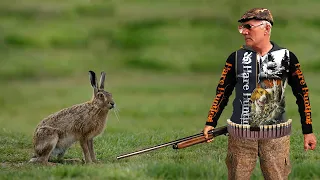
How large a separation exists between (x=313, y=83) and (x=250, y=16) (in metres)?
13.4

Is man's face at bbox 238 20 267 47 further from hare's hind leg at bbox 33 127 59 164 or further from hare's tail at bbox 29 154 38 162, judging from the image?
hare's tail at bbox 29 154 38 162

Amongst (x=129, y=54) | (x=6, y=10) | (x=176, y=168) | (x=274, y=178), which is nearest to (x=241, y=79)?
(x=274, y=178)

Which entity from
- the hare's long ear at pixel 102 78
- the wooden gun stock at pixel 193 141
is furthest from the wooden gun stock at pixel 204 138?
the hare's long ear at pixel 102 78

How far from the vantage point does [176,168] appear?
372 inches

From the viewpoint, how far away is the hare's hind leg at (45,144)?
11172 millimetres

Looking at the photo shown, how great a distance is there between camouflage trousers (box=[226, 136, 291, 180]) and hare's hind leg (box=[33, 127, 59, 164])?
411 centimetres

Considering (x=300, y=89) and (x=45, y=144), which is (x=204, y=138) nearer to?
(x=300, y=89)

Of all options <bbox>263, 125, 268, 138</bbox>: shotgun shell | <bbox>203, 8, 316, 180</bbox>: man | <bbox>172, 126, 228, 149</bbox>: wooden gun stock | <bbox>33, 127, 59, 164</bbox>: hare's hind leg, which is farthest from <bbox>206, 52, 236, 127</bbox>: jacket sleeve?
<bbox>33, 127, 59, 164</bbox>: hare's hind leg

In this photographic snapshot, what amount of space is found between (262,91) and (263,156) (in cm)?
67

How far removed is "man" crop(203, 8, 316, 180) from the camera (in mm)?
7605

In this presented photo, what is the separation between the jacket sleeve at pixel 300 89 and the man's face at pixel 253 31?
358mm

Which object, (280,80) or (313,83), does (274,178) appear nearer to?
(280,80)

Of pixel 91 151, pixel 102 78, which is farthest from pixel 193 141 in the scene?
pixel 91 151

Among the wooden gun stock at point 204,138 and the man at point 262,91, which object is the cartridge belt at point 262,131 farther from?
the wooden gun stock at point 204,138
